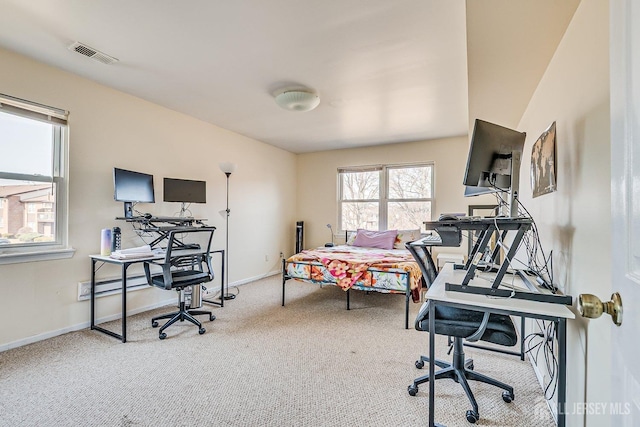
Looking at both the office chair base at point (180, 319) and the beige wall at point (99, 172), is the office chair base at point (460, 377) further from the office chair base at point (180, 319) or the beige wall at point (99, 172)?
the beige wall at point (99, 172)

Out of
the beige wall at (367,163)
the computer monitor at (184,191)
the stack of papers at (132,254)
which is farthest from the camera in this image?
the beige wall at (367,163)

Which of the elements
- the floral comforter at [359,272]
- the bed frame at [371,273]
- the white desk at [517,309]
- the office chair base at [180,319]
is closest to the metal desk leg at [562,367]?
the white desk at [517,309]

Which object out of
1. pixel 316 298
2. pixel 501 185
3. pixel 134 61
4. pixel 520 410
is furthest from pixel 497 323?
pixel 134 61

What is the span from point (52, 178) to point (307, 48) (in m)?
2.54

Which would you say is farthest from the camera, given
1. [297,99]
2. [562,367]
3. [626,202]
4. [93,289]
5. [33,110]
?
[297,99]

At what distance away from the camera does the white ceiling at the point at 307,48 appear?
184cm

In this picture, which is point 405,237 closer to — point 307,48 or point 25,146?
point 307,48

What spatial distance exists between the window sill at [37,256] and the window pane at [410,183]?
4551 mm

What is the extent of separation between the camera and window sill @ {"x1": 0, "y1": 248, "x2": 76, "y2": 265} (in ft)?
7.94

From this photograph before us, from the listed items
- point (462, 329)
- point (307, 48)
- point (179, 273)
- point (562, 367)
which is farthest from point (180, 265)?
point (562, 367)

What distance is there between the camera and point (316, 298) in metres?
3.99

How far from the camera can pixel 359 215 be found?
570 centimetres

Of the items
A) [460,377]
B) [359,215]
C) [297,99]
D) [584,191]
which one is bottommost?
[460,377]

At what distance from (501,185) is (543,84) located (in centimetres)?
105
